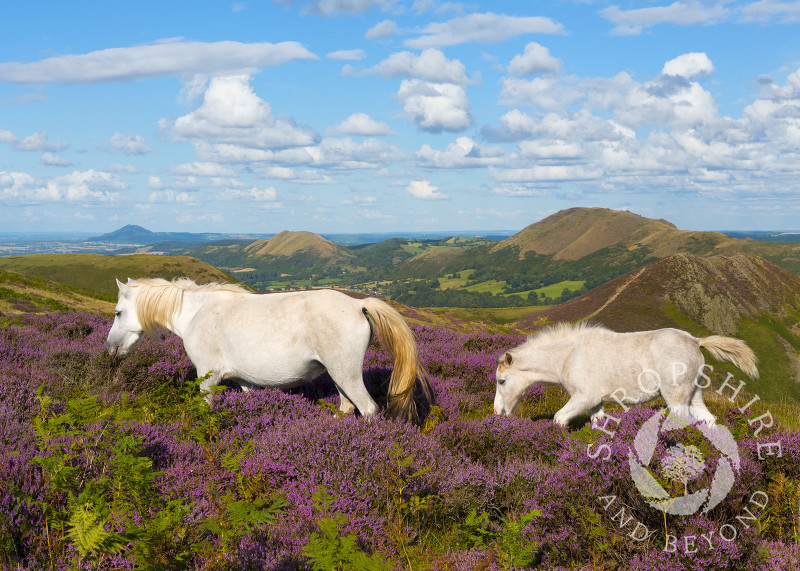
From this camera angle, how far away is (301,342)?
285 inches

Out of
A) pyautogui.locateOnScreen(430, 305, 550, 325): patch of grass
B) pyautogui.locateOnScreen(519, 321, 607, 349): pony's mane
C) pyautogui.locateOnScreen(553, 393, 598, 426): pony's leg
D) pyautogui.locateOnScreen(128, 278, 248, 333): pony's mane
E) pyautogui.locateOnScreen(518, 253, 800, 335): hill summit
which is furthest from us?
pyautogui.locateOnScreen(430, 305, 550, 325): patch of grass

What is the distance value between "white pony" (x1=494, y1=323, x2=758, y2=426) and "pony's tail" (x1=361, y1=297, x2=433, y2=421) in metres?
1.89

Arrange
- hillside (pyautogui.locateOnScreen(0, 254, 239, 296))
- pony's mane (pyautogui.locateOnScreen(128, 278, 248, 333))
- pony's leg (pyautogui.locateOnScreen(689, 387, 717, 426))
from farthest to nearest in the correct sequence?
hillside (pyautogui.locateOnScreen(0, 254, 239, 296)) < pony's mane (pyautogui.locateOnScreen(128, 278, 248, 333)) < pony's leg (pyautogui.locateOnScreen(689, 387, 717, 426))

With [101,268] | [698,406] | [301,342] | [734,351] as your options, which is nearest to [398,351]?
[301,342]

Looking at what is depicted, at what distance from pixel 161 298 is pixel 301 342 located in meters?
3.34

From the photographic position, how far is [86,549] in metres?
3.11

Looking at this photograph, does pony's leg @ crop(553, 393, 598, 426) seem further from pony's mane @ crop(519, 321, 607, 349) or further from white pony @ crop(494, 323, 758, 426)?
pony's mane @ crop(519, 321, 607, 349)

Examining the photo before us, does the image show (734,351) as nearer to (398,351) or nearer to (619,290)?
(398,351)

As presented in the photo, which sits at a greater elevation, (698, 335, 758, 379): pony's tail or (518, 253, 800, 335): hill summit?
(698, 335, 758, 379): pony's tail

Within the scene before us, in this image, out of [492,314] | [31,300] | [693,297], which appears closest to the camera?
[31,300]

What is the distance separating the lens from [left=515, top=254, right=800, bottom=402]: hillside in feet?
265

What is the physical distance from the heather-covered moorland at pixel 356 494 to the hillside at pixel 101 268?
14738 centimetres

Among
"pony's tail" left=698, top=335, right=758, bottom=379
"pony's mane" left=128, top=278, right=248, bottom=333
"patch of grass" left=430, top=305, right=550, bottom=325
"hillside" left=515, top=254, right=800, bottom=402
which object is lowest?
"patch of grass" left=430, top=305, right=550, bottom=325
